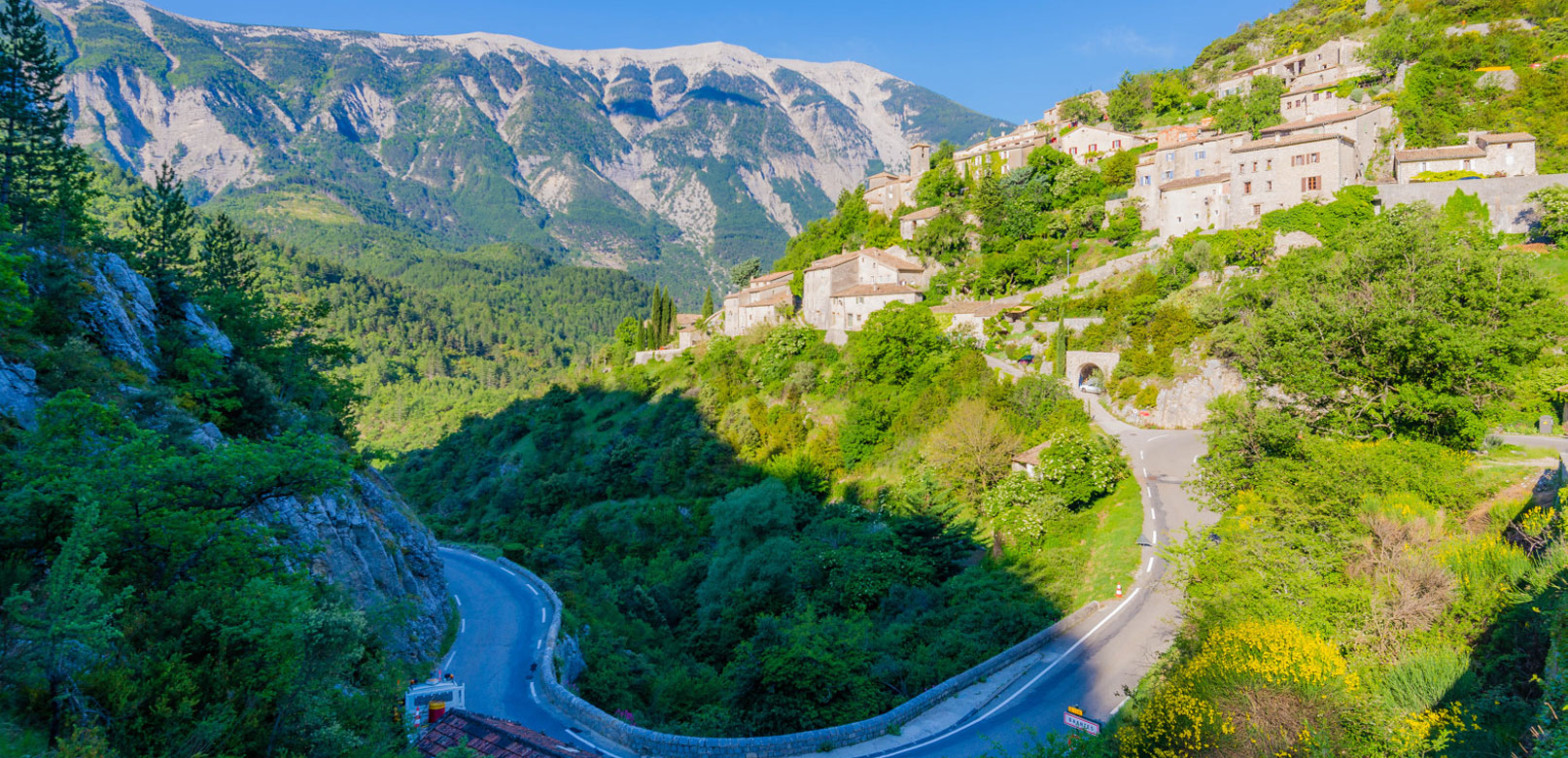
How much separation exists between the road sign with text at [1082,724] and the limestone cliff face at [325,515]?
564 inches

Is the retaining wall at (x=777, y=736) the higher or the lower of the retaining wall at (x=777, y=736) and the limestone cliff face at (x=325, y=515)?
the lower

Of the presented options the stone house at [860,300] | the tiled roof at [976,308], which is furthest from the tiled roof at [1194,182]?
the stone house at [860,300]

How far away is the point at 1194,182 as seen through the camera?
53.5 meters

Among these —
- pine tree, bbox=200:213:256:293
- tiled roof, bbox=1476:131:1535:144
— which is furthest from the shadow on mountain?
tiled roof, bbox=1476:131:1535:144

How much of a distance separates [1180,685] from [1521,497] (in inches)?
479

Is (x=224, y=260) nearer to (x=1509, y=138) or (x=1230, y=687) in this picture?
(x=1230, y=687)

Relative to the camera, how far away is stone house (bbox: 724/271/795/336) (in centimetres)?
7056

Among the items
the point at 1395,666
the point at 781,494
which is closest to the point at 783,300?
the point at 781,494

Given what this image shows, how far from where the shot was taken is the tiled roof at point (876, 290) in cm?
5950

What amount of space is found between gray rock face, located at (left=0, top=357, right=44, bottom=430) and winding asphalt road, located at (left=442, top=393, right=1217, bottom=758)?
501 inches

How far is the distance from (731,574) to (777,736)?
2123 centimetres

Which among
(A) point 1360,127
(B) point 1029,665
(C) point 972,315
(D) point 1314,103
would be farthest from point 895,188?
(B) point 1029,665

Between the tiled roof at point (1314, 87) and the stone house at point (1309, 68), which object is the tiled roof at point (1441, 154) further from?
the stone house at point (1309, 68)

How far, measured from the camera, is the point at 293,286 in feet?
509
